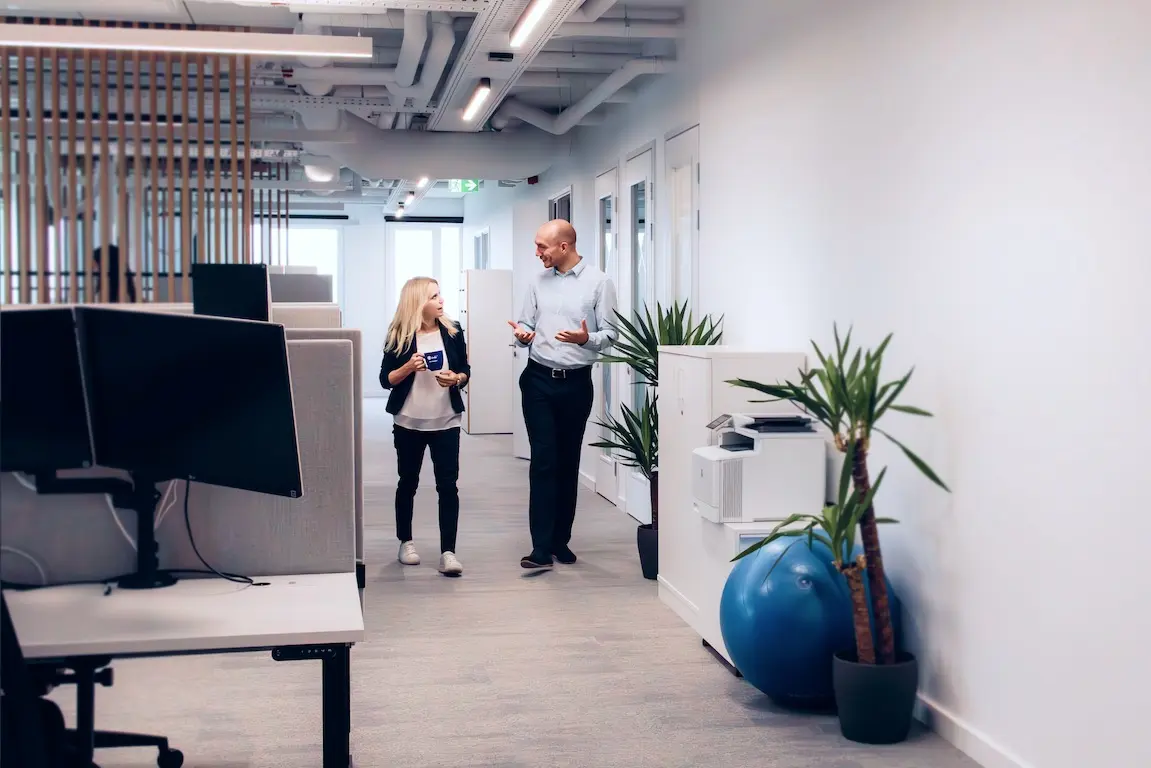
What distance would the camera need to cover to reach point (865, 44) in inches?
152

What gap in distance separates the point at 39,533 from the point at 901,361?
99.3 inches

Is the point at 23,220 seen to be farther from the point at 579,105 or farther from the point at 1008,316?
the point at 1008,316

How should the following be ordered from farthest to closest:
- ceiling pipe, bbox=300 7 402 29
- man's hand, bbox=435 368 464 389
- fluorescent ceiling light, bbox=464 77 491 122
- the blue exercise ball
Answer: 1. fluorescent ceiling light, bbox=464 77 491 122
2. ceiling pipe, bbox=300 7 402 29
3. man's hand, bbox=435 368 464 389
4. the blue exercise ball

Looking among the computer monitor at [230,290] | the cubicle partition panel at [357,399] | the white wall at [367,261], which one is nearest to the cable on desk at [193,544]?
the cubicle partition panel at [357,399]

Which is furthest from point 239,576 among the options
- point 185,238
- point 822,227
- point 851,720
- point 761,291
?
point 185,238

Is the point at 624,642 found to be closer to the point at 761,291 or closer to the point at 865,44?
the point at 761,291

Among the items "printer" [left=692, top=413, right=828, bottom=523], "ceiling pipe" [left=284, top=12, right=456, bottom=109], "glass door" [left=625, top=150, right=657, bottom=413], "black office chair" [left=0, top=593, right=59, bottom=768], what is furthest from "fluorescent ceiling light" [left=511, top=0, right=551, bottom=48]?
"black office chair" [left=0, top=593, right=59, bottom=768]

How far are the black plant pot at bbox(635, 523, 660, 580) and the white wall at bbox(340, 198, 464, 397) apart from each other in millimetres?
12193

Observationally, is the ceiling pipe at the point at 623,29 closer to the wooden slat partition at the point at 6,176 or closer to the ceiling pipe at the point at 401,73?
the ceiling pipe at the point at 401,73

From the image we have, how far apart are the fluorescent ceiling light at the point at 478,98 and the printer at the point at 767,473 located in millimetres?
3901

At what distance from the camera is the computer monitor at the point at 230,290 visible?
3.10 m

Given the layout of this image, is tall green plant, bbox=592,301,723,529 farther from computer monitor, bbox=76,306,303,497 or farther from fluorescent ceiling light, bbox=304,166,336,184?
fluorescent ceiling light, bbox=304,166,336,184

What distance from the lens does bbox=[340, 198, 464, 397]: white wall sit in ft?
55.6

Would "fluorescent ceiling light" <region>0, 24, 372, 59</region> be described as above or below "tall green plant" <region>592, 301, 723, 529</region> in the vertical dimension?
above
